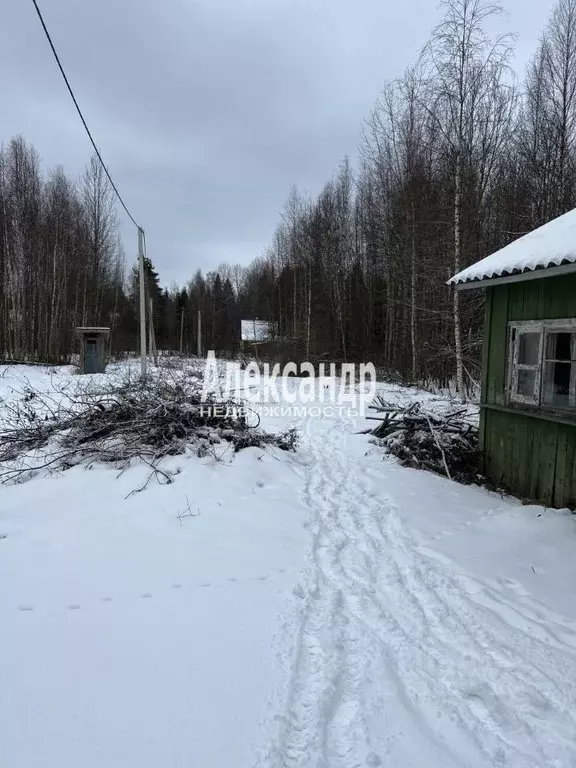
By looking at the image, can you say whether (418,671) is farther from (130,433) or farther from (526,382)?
(130,433)

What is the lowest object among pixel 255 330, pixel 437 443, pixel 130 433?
pixel 437 443

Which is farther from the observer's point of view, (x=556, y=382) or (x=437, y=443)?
(x=437, y=443)

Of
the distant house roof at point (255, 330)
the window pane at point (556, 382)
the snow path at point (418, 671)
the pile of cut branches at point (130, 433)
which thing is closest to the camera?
the snow path at point (418, 671)

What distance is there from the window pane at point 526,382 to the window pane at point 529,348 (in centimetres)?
14

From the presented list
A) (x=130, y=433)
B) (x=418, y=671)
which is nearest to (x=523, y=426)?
(x=418, y=671)

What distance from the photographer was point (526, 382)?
5234 millimetres

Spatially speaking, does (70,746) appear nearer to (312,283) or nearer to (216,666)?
(216,666)

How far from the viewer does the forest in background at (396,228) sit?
12.4 metres

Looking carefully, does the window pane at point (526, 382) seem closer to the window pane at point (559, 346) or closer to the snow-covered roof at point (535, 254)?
the window pane at point (559, 346)

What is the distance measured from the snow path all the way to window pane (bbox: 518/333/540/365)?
298 cm

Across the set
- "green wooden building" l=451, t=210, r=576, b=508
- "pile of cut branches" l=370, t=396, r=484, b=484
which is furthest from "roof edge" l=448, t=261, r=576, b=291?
"pile of cut branches" l=370, t=396, r=484, b=484

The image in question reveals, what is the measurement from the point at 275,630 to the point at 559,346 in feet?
14.9

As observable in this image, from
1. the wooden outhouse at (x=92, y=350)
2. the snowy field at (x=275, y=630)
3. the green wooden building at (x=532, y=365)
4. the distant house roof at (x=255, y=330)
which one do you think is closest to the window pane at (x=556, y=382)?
the green wooden building at (x=532, y=365)

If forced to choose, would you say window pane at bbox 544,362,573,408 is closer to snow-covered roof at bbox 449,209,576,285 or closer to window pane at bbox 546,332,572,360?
window pane at bbox 546,332,572,360
